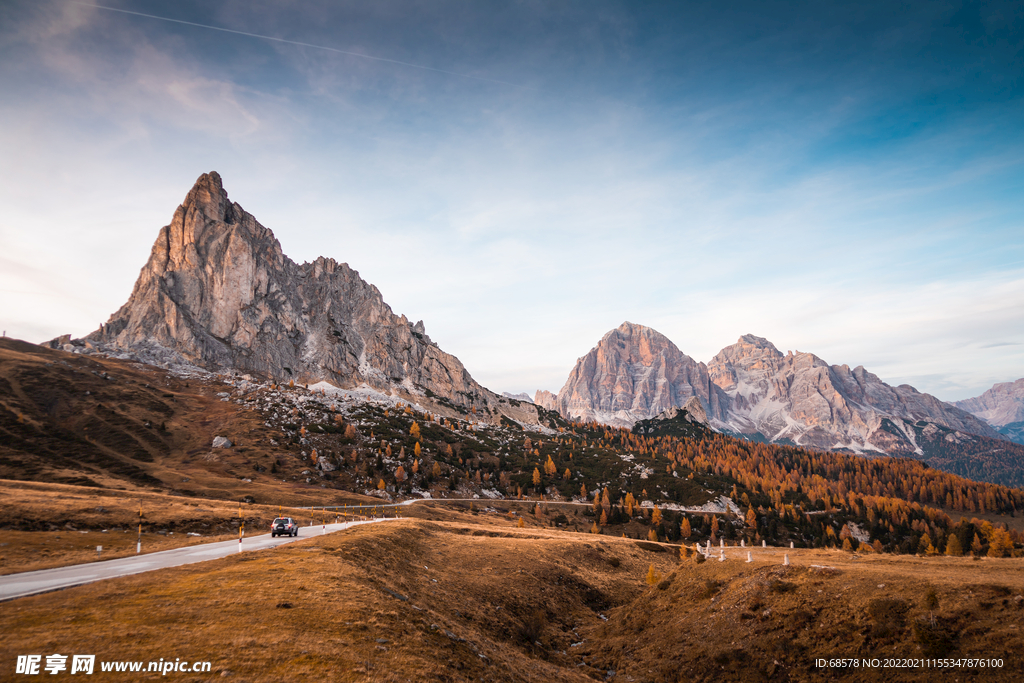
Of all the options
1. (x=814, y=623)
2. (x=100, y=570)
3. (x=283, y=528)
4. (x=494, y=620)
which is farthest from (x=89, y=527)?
(x=814, y=623)

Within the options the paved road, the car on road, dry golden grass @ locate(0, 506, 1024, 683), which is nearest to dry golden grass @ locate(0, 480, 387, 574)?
the paved road

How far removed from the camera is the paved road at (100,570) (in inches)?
874

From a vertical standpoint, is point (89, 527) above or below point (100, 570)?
below

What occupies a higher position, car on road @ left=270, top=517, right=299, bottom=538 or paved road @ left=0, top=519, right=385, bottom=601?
paved road @ left=0, top=519, right=385, bottom=601

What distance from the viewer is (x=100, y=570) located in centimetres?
2714

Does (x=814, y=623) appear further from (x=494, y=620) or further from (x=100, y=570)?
(x=100, y=570)

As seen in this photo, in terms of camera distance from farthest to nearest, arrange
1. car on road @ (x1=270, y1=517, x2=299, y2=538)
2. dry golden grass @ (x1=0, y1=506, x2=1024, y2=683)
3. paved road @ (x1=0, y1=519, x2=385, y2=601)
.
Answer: car on road @ (x1=270, y1=517, x2=299, y2=538), paved road @ (x1=0, y1=519, x2=385, y2=601), dry golden grass @ (x1=0, y1=506, x2=1024, y2=683)

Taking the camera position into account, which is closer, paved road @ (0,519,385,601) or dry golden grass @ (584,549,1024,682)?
dry golden grass @ (584,549,1024,682)

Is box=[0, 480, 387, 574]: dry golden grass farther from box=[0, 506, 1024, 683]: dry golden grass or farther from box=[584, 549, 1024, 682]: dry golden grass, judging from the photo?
box=[584, 549, 1024, 682]: dry golden grass

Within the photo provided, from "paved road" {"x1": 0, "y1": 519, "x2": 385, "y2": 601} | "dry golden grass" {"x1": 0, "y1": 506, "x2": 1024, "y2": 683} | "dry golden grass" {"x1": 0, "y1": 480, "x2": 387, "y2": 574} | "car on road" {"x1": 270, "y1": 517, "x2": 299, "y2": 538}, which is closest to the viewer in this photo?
"dry golden grass" {"x1": 0, "y1": 506, "x2": 1024, "y2": 683}

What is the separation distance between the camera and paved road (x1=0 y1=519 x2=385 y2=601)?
72.8 ft

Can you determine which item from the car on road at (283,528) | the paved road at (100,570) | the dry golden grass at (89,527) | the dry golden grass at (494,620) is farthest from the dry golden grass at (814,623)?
the dry golden grass at (89,527)

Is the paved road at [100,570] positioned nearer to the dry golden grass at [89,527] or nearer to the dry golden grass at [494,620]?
the dry golden grass at [89,527]

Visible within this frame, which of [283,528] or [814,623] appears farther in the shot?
[283,528]
